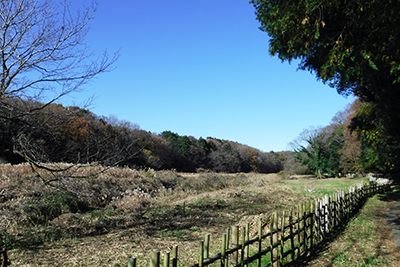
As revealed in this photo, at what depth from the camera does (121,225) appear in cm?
809

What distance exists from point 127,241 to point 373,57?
7.61 m

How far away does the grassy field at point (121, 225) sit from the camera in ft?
18.6

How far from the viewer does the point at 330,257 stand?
19.3 ft

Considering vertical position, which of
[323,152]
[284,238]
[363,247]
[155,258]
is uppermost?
[323,152]

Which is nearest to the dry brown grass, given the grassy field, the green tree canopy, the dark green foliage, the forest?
the grassy field

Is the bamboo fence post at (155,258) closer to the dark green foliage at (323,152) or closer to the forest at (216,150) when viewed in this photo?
the forest at (216,150)

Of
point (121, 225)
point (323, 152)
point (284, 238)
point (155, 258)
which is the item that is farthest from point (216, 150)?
point (155, 258)

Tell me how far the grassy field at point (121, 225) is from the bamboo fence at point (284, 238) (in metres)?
0.36

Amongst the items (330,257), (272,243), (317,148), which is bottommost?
(330,257)

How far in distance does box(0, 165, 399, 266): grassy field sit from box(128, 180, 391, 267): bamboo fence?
14.1 inches

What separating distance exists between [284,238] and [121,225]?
479 centimetres

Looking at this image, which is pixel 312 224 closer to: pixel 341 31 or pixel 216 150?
pixel 341 31

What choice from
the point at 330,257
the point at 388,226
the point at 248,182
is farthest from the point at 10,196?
the point at 248,182

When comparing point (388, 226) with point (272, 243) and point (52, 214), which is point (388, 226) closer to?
point (272, 243)
